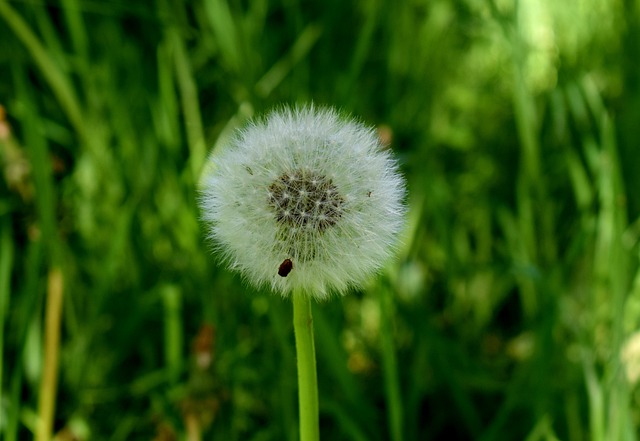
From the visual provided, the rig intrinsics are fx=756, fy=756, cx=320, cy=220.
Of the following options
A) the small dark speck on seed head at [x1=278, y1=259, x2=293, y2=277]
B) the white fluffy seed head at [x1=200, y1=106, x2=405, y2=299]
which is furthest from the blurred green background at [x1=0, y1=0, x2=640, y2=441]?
the small dark speck on seed head at [x1=278, y1=259, x2=293, y2=277]

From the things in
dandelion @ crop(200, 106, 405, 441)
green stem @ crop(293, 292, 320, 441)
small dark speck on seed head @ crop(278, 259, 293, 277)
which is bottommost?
green stem @ crop(293, 292, 320, 441)

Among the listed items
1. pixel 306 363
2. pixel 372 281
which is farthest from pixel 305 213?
pixel 372 281

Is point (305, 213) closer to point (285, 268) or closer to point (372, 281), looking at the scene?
point (285, 268)

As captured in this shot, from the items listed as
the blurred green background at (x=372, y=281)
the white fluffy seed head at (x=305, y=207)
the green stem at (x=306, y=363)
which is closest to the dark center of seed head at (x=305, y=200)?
the white fluffy seed head at (x=305, y=207)

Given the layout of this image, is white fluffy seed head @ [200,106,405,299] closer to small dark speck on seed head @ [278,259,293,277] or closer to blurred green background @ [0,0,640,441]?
small dark speck on seed head @ [278,259,293,277]

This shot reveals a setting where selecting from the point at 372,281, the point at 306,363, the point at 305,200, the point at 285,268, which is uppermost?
the point at 372,281

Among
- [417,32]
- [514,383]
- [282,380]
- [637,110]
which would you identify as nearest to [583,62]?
[637,110]

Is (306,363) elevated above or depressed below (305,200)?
below
